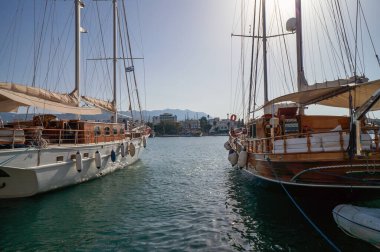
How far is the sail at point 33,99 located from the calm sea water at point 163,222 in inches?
161

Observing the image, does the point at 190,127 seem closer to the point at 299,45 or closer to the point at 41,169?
the point at 299,45

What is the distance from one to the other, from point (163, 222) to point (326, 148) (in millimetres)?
5733

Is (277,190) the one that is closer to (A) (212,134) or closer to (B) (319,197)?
(B) (319,197)

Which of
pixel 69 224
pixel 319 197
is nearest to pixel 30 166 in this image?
pixel 69 224

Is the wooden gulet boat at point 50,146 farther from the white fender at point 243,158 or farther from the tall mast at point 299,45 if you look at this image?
the tall mast at point 299,45

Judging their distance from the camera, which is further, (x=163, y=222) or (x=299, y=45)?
(x=299, y=45)

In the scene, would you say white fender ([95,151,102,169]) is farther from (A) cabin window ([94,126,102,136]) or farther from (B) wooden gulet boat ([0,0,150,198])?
(A) cabin window ([94,126,102,136])

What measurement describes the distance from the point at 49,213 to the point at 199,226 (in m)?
5.41

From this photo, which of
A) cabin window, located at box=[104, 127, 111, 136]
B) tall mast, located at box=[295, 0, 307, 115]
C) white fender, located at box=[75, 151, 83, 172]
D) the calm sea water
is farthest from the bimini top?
cabin window, located at box=[104, 127, 111, 136]

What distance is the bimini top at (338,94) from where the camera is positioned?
10072 millimetres

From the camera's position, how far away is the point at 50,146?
1391cm

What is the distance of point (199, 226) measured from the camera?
9781 mm

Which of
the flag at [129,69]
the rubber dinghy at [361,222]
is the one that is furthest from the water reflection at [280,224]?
the flag at [129,69]

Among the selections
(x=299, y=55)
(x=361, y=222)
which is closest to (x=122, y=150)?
(x=299, y=55)
